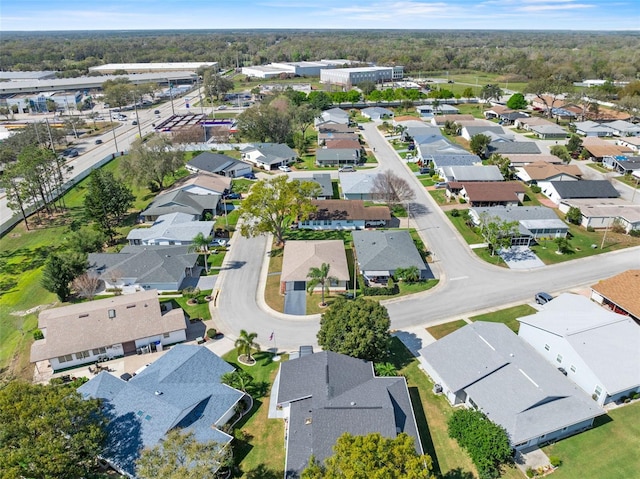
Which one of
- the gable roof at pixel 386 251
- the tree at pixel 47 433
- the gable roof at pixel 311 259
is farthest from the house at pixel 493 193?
the tree at pixel 47 433

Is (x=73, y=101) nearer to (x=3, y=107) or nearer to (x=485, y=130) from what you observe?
(x=3, y=107)

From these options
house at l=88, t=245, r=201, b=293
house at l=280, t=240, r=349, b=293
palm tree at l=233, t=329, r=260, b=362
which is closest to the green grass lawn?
house at l=280, t=240, r=349, b=293

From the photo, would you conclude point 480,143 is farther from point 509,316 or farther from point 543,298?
point 509,316

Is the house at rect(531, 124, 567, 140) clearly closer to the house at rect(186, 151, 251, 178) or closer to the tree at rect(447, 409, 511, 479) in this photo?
the house at rect(186, 151, 251, 178)

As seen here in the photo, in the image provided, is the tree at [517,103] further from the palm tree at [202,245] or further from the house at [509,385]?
the house at [509,385]

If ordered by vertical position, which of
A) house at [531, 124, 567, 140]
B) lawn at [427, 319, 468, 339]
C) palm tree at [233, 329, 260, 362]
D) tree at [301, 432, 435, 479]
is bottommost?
lawn at [427, 319, 468, 339]

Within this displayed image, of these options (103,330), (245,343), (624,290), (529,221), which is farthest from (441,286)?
(103,330)

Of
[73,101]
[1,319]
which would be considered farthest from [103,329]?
[73,101]
